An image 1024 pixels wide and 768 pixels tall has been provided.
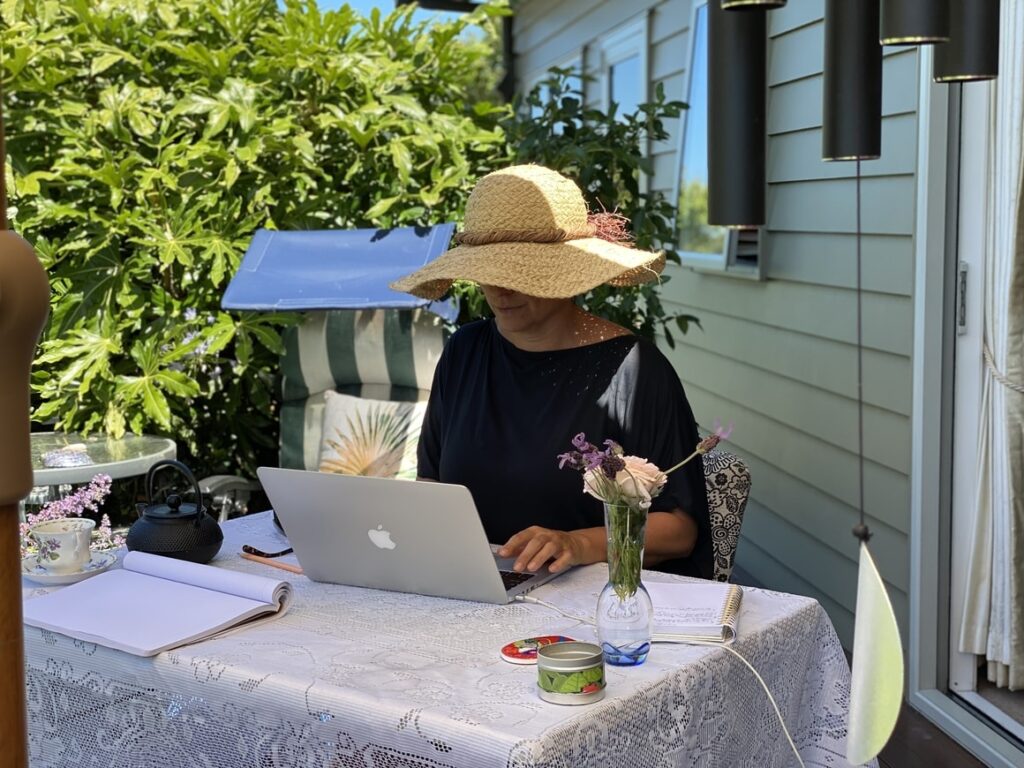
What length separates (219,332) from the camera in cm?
366

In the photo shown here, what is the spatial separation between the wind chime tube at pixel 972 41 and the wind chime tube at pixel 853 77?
0.16 meters

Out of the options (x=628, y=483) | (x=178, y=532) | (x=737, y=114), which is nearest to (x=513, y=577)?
(x=628, y=483)

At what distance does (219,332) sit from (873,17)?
8.92ft

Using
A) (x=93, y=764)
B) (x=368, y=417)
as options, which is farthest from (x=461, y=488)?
(x=368, y=417)

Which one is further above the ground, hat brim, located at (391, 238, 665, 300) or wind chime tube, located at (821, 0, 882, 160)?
wind chime tube, located at (821, 0, 882, 160)

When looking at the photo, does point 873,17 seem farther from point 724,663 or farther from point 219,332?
point 219,332

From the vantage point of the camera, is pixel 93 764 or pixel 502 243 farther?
pixel 502 243

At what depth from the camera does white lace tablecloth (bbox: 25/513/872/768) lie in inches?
55.3

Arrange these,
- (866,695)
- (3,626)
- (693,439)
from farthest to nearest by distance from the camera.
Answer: (693,439) → (866,695) → (3,626)

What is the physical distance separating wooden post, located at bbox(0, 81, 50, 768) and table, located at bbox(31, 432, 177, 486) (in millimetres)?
2429

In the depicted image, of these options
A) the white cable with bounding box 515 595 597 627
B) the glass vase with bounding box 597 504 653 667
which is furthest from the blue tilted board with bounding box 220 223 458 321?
the glass vase with bounding box 597 504 653 667

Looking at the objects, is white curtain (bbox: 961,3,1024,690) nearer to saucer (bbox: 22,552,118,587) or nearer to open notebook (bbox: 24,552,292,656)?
open notebook (bbox: 24,552,292,656)

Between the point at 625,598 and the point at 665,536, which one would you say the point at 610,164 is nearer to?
the point at 665,536

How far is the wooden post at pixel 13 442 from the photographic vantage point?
0.62 meters
